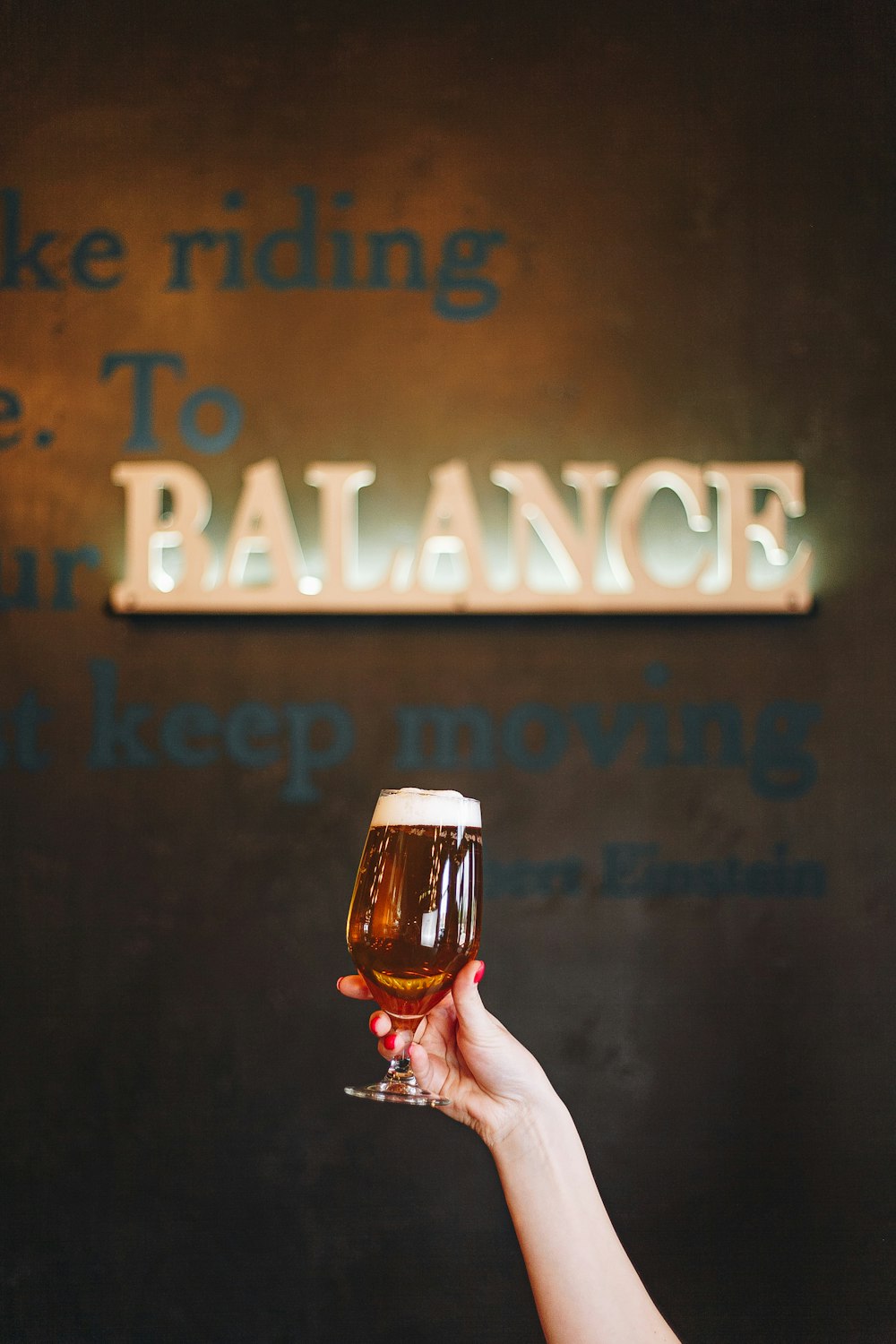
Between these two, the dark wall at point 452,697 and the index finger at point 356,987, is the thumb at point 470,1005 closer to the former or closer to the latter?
the index finger at point 356,987

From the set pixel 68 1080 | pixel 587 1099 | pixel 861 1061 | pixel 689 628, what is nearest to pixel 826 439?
pixel 689 628

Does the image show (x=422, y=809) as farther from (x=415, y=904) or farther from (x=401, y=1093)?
(x=401, y=1093)

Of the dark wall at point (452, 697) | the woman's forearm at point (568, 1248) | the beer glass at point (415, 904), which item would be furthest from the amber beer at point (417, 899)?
the dark wall at point (452, 697)

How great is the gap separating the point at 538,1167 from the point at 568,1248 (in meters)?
0.08

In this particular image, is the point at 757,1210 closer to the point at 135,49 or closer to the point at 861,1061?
the point at 861,1061

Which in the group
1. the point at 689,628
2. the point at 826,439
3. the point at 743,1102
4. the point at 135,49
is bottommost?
the point at 743,1102

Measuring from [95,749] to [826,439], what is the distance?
1.71 metres

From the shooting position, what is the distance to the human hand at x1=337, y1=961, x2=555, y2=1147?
1.21 meters

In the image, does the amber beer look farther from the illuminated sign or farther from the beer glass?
the illuminated sign

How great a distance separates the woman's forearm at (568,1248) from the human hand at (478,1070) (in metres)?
0.03

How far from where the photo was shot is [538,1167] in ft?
3.79

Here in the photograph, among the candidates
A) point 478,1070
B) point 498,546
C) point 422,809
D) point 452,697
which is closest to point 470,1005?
point 478,1070

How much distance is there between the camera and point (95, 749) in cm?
241

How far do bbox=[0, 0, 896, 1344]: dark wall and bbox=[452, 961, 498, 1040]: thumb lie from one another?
112cm
